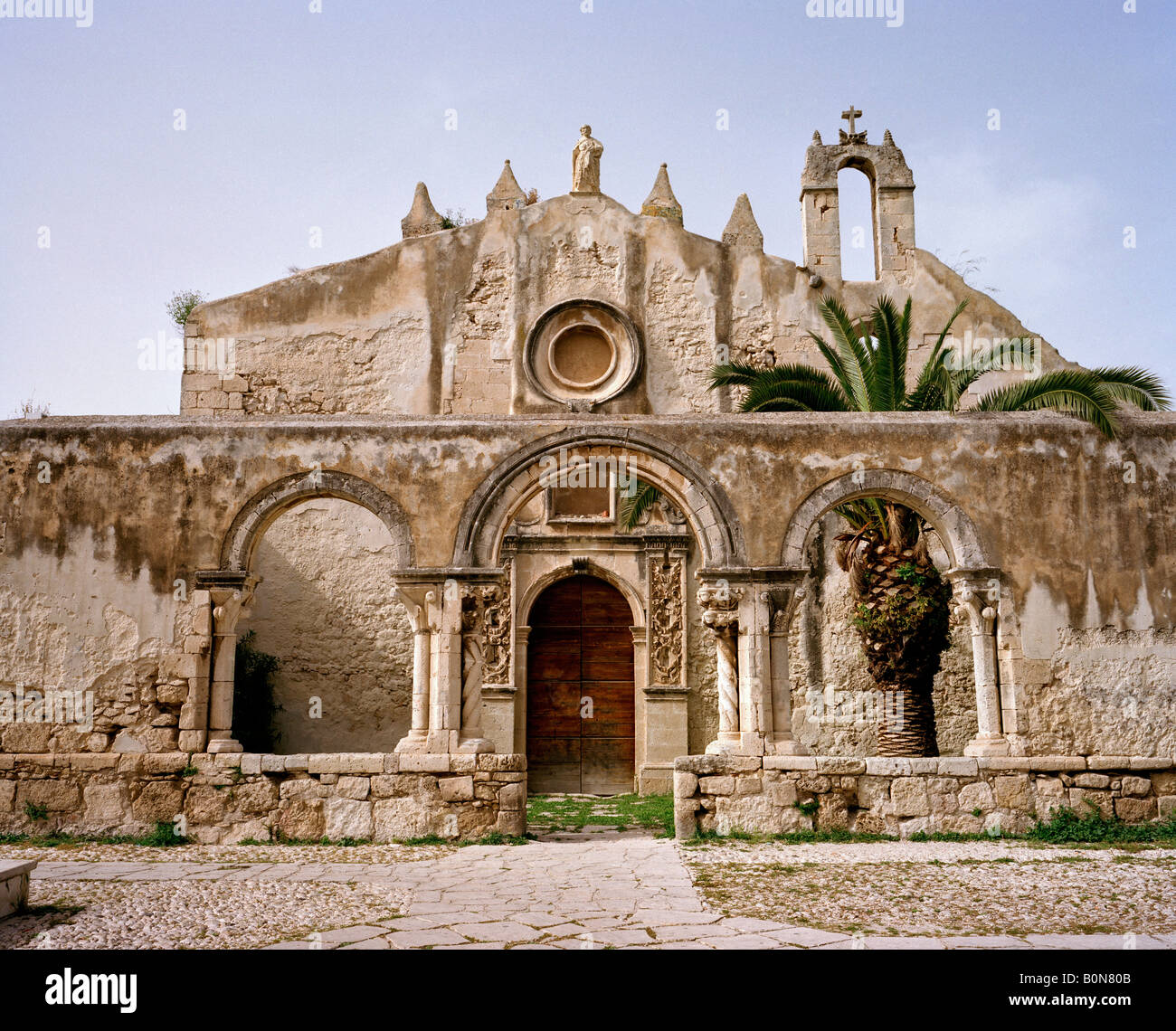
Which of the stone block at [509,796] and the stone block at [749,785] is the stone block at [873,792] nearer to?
the stone block at [749,785]

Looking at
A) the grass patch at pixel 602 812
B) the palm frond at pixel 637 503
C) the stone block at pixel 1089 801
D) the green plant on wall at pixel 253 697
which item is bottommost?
the grass patch at pixel 602 812

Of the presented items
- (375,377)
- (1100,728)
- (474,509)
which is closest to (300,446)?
(474,509)

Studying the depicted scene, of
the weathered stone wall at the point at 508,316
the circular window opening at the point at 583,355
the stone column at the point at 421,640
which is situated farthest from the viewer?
the circular window opening at the point at 583,355

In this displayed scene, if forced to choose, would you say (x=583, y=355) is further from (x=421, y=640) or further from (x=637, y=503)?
(x=421, y=640)

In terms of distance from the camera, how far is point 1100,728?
9.66 metres

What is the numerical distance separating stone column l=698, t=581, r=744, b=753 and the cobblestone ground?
130 centimetres

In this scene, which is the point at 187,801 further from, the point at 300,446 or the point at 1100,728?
the point at 1100,728

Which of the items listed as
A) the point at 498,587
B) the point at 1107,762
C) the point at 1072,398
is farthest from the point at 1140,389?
the point at 498,587

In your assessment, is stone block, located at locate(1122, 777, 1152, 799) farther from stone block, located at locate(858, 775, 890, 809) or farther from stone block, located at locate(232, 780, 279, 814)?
stone block, located at locate(232, 780, 279, 814)

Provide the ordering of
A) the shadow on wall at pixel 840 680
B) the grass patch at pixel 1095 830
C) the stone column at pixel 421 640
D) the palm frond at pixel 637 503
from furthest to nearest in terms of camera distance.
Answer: the palm frond at pixel 637 503, the shadow on wall at pixel 840 680, the stone column at pixel 421 640, the grass patch at pixel 1095 830

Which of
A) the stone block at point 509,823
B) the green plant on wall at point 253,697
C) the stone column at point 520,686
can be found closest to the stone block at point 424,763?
the stone block at point 509,823

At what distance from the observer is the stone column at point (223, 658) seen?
9.76 meters

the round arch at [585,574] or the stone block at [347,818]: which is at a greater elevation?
the round arch at [585,574]

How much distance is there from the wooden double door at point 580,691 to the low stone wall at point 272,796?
5.74 metres
